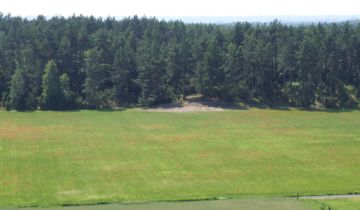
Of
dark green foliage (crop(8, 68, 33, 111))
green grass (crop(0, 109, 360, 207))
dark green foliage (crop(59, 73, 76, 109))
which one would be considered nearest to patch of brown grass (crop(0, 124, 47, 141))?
green grass (crop(0, 109, 360, 207))

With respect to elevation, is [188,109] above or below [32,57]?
below

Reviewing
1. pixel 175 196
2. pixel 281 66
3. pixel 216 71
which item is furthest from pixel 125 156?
pixel 281 66

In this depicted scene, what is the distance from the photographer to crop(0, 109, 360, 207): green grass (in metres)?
50.2

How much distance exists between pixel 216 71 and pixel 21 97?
32.3m

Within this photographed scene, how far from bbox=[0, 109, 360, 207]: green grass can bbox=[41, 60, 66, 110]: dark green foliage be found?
14.7 ft

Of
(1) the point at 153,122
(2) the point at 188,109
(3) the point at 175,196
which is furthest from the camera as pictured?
(2) the point at 188,109

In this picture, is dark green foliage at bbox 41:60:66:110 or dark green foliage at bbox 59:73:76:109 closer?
dark green foliage at bbox 41:60:66:110

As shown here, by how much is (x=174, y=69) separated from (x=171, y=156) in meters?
45.9

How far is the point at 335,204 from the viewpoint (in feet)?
150

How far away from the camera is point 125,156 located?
6347cm

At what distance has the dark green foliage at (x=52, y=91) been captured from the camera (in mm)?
98188

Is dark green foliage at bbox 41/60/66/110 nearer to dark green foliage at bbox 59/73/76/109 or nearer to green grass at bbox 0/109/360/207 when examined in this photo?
dark green foliage at bbox 59/73/76/109

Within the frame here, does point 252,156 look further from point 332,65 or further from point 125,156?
point 332,65

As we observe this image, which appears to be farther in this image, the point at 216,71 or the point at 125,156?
the point at 216,71
